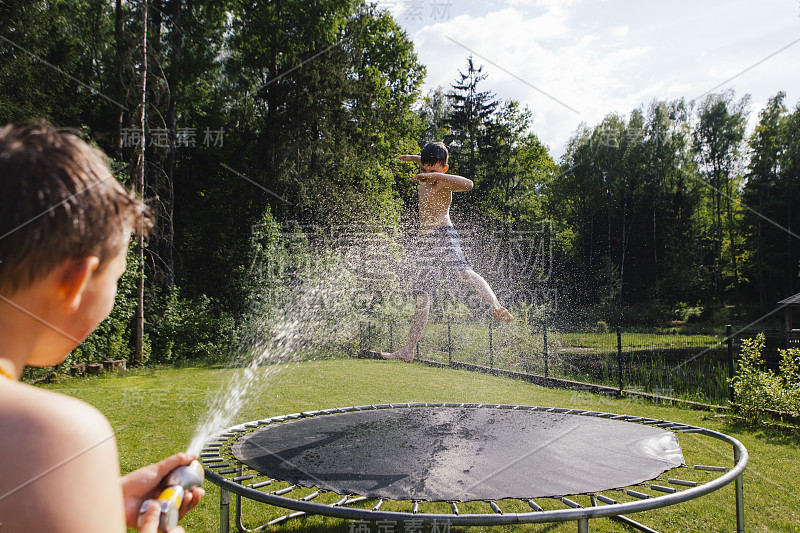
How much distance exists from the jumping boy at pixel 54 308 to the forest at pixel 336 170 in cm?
284

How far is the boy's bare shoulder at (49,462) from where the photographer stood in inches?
14.9

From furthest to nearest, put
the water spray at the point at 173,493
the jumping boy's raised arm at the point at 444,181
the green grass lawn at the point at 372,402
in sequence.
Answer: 1. the jumping boy's raised arm at the point at 444,181
2. the green grass lawn at the point at 372,402
3. the water spray at the point at 173,493

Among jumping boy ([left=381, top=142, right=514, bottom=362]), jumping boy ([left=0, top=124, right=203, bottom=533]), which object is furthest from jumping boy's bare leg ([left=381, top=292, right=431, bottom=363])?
jumping boy ([left=0, top=124, right=203, bottom=533])

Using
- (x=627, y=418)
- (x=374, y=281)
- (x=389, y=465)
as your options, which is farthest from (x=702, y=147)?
(x=389, y=465)

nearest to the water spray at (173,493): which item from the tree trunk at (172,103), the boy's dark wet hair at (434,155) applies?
the boy's dark wet hair at (434,155)

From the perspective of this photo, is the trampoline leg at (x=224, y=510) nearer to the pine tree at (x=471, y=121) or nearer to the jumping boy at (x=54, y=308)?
the jumping boy at (x=54, y=308)

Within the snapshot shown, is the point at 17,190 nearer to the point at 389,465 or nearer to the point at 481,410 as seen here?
the point at 389,465

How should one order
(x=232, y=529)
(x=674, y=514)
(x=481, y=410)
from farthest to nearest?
1. (x=481, y=410)
2. (x=674, y=514)
3. (x=232, y=529)

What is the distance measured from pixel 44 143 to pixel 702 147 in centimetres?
2727

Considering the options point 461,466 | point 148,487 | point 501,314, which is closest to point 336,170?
point 501,314

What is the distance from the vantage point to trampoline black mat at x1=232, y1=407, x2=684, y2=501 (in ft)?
7.91

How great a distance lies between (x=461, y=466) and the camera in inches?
108

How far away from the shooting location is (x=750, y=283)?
79.0ft

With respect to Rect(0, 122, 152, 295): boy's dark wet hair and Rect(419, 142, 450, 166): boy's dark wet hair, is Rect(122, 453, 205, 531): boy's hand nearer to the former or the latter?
Rect(0, 122, 152, 295): boy's dark wet hair
